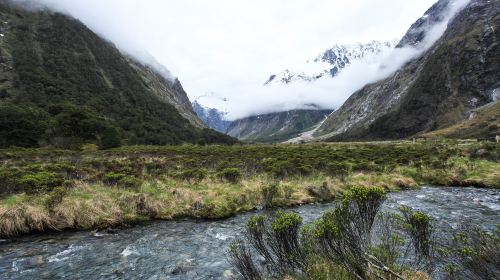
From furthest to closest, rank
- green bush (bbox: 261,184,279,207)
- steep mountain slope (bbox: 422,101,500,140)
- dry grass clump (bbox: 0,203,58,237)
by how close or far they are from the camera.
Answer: steep mountain slope (bbox: 422,101,500,140) < green bush (bbox: 261,184,279,207) < dry grass clump (bbox: 0,203,58,237)

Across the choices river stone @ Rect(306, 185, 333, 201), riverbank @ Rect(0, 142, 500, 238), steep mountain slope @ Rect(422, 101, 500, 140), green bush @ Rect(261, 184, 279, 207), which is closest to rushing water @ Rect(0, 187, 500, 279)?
riverbank @ Rect(0, 142, 500, 238)

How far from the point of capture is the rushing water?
14961 millimetres

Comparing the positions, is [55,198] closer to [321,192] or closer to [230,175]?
[230,175]

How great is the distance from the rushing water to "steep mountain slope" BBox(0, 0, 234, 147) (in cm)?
7244

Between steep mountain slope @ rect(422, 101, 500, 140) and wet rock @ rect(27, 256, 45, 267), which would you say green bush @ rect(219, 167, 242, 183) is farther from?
steep mountain slope @ rect(422, 101, 500, 140)

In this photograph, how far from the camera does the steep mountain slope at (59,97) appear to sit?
8719 cm

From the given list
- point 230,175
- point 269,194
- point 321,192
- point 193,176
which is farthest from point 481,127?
point 193,176

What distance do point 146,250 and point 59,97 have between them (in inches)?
5664

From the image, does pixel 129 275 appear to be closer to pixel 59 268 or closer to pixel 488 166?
pixel 59 268

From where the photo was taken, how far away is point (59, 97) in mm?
139750

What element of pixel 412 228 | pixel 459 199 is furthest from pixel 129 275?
pixel 459 199

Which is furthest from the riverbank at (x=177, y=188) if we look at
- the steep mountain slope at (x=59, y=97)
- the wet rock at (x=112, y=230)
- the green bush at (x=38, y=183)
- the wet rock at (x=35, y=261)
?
the steep mountain slope at (x=59, y=97)

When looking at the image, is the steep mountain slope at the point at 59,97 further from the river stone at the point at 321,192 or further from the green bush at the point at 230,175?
the river stone at the point at 321,192

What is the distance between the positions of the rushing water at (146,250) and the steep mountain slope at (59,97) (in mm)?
72442
